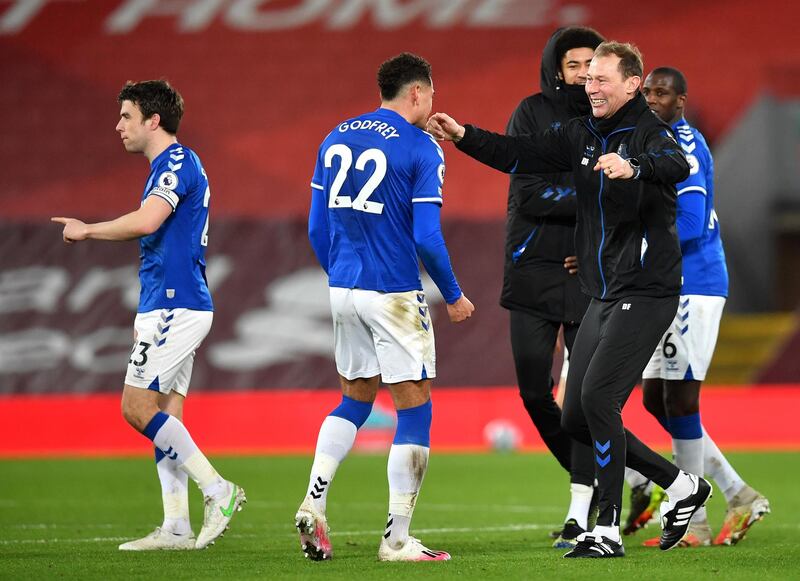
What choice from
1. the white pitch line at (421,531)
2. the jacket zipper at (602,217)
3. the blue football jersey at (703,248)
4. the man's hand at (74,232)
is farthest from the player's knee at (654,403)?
the man's hand at (74,232)

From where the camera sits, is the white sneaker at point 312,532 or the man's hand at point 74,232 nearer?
the white sneaker at point 312,532

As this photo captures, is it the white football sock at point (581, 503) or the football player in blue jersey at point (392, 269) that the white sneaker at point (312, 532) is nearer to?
the football player in blue jersey at point (392, 269)

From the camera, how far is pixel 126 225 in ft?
22.1

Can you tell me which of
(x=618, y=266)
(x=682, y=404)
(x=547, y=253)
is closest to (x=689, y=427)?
(x=682, y=404)

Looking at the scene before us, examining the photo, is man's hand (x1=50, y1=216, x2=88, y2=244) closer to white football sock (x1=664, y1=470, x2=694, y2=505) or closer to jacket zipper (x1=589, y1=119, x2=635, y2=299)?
jacket zipper (x1=589, y1=119, x2=635, y2=299)

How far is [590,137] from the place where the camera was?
668 centimetres

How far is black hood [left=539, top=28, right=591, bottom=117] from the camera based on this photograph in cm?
777

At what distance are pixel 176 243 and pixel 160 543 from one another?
1568 millimetres

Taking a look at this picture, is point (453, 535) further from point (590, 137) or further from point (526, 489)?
point (526, 489)

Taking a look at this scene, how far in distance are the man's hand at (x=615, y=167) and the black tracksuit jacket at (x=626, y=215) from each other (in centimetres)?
29

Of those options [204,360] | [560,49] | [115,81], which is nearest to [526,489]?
[560,49]

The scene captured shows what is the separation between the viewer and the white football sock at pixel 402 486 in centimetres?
645

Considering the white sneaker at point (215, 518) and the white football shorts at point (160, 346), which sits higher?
the white football shorts at point (160, 346)

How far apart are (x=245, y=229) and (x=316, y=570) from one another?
1180cm
